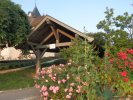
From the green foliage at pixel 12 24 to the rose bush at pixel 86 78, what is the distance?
9290 mm

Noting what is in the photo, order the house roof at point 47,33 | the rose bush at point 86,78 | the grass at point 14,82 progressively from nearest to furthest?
the rose bush at point 86,78, the grass at point 14,82, the house roof at point 47,33

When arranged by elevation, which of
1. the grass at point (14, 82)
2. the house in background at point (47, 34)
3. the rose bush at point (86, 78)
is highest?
the house in background at point (47, 34)

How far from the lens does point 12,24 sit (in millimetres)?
19875

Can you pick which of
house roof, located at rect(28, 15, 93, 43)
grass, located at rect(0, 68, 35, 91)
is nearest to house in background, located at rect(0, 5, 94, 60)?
house roof, located at rect(28, 15, 93, 43)

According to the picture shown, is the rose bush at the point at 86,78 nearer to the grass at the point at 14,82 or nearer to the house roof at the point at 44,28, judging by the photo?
the grass at the point at 14,82

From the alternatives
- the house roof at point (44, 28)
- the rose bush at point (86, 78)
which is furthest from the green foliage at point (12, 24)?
the rose bush at point (86, 78)

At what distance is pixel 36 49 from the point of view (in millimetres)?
22594

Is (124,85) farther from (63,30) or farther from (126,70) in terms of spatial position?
(63,30)

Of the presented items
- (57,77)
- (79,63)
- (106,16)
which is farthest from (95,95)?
(106,16)

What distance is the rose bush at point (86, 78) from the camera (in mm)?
7834

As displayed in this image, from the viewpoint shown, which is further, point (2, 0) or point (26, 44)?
point (26, 44)

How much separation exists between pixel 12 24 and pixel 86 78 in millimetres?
13194

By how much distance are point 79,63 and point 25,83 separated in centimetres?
900

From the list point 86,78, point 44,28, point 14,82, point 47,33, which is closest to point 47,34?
point 47,33
